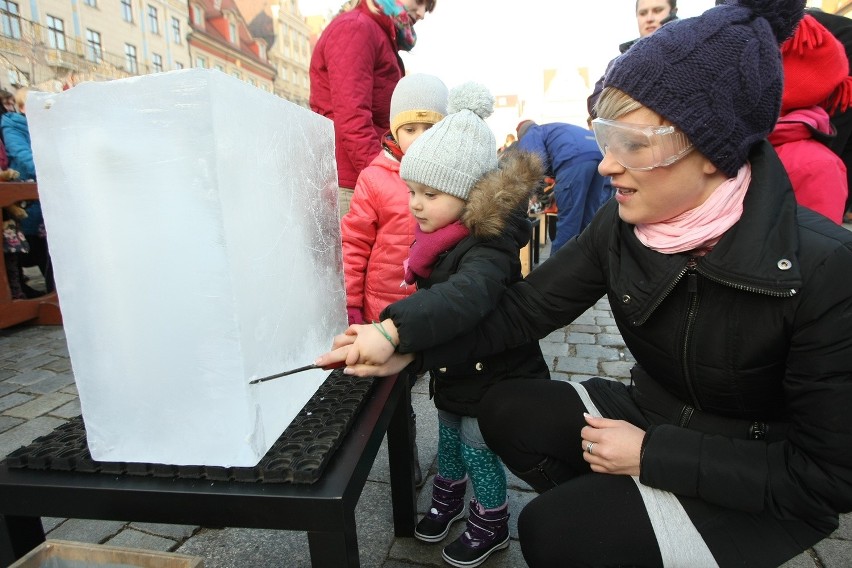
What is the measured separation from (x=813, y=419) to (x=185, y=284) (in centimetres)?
113

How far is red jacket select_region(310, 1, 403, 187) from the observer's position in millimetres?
2238

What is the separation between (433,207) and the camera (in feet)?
5.03

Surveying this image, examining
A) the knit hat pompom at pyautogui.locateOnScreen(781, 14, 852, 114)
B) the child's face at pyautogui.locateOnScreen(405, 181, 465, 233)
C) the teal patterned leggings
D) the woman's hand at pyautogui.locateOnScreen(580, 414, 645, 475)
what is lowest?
the teal patterned leggings

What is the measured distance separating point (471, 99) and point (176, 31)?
1383 inches

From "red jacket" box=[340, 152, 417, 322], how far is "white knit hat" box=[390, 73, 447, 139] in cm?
17

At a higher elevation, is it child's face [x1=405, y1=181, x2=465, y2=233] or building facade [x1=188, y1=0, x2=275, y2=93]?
building facade [x1=188, y1=0, x2=275, y2=93]

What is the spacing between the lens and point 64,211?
2.81ft

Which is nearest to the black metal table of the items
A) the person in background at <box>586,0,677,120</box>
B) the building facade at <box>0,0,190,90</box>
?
the person in background at <box>586,0,677,120</box>

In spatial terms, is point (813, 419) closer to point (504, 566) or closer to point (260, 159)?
point (504, 566)

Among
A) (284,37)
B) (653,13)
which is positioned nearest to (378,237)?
(653,13)

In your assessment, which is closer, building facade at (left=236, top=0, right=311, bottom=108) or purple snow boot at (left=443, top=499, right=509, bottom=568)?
purple snow boot at (left=443, top=499, right=509, bottom=568)

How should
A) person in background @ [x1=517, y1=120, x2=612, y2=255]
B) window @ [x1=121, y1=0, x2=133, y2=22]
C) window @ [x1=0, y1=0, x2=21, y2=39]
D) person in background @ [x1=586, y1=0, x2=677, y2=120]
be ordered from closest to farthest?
1. person in background @ [x1=586, y1=0, x2=677, y2=120]
2. person in background @ [x1=517, y1=120, x2=612, y2=255]
3. window @ [x1=0, y1=0, x2=21, y2=39]
4. window @ [x1=121, y1=0, x2=133, y2=22]

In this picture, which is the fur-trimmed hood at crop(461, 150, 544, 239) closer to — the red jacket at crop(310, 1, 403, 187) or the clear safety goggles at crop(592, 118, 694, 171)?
the clear safety goggles at crop(592, 118, 694, 171)

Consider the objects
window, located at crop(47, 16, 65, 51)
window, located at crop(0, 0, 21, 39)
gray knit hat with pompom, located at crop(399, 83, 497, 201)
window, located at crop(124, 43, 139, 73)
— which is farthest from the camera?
window, located at crop(124, 43, 139, 73)
